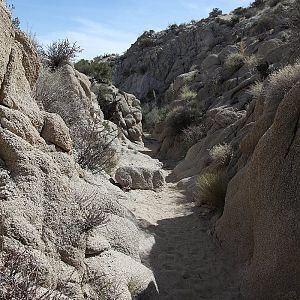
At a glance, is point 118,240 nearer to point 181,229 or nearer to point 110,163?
point 181,229

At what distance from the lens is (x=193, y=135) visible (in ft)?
48.7

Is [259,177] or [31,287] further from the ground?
[259,177]

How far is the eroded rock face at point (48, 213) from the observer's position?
3553 millimetres

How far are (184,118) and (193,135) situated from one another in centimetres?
192

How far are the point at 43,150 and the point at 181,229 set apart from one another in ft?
11.6

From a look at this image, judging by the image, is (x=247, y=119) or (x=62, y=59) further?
(x=62, y=59)

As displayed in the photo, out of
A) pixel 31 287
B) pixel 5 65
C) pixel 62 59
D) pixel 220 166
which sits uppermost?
pixel 62 59

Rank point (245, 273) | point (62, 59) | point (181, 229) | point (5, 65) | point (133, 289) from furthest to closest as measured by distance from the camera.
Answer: point (62, 59), point (181, 229), point (245, 273), point (5, 65), point (133, 289)

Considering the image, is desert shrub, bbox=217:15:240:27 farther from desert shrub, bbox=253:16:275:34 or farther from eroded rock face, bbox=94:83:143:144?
eroded rock face, bbox=94:83:143:144

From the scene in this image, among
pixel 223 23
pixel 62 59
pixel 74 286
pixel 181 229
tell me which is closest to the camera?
pixel 74 286

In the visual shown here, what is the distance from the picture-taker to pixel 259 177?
17.7 ft

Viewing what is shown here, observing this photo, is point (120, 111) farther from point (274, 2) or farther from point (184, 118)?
point (274, 2)

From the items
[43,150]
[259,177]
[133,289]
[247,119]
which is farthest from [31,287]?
[247,119]

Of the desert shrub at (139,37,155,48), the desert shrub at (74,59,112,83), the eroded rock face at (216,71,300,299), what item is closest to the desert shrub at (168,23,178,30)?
the desert shrub at (139,37,155,48)
